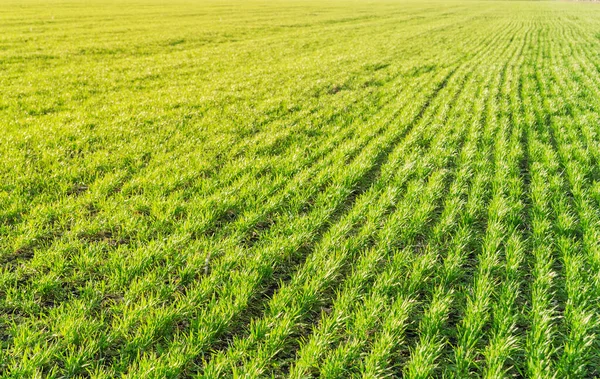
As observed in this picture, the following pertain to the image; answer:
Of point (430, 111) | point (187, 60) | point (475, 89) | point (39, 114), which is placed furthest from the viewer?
point (187, 60)

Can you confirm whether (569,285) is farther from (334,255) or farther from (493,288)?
(334,255)

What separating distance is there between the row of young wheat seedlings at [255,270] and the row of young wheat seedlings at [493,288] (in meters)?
2.11

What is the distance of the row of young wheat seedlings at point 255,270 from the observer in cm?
361

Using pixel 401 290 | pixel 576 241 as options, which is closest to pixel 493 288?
pixel 401 290

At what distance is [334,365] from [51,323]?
2.68 metres

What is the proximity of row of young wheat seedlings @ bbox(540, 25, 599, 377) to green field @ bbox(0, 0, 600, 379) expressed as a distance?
0.08 feet

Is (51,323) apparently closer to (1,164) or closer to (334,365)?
(334,365)

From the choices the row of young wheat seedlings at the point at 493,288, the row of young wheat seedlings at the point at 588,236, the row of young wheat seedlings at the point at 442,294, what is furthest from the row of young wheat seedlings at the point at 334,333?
the row of young wheat seedlings at the point at 588,236

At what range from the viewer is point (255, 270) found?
174 inches

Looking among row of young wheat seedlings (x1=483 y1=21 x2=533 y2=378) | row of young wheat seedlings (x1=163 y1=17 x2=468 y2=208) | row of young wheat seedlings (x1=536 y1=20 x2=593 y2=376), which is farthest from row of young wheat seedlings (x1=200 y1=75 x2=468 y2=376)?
row of young wheat seedlings (x1=163 y1=17 x2=468 y2=208)

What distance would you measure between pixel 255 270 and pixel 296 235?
96cm

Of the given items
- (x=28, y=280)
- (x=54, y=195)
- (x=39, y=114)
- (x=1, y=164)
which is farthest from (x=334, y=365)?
(x=39, y=114)

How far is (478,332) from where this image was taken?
12.0 ft

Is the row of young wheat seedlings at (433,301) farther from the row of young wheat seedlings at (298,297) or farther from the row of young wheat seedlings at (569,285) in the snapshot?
the row of young wheat seedlings at (569,285)
